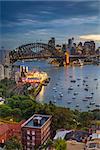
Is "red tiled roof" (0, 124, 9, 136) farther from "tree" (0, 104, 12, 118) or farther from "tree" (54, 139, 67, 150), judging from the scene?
"tree" (54, 139, 67, 150)

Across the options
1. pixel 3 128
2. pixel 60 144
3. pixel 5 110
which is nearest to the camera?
pixel 60 144

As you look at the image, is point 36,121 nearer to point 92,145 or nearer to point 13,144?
point 13,144

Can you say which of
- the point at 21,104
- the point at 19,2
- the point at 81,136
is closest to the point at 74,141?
the point at 81,136

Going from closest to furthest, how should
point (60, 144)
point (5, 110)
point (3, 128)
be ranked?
point (60, 144) → point (3, 128) → point (5, 110)

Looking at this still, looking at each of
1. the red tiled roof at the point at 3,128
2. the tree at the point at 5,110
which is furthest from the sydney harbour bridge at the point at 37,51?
the red tiled roof at the point at 3,128

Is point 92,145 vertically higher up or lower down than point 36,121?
lower down

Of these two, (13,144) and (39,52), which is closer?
(13,144)

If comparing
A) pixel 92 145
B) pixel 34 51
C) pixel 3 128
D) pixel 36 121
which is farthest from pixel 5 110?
pixel 92 145
